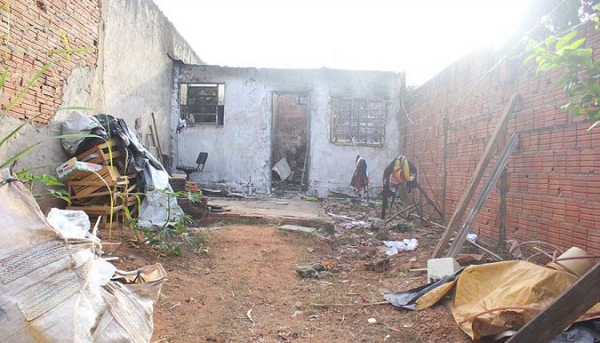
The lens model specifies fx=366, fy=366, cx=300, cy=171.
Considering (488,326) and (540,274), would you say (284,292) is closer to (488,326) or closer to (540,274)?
(488,326)

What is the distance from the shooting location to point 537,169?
12.9 ft

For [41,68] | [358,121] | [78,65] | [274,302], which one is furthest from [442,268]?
[358,121]

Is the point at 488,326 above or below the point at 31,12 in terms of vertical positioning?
below

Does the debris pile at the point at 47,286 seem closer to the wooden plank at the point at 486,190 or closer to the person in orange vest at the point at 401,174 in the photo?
the wooden plank at the point at 486,190

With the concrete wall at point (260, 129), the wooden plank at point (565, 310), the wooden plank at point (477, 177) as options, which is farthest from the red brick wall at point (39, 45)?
the concrete wall at point (260, 129)

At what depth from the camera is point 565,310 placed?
1.40 m

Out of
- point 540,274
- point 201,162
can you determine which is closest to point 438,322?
point 540,274

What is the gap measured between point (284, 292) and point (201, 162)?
7275 millimetres

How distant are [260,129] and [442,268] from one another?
8.03 m

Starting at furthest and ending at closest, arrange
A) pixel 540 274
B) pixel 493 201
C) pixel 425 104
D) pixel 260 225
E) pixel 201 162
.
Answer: pixel 201 162 → pixel 425 104 → pixel 260 225 → pixel 493 201 → pixel 540 274

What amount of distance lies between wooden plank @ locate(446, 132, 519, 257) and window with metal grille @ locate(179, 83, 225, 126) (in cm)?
810

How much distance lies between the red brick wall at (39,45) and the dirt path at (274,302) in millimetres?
2312

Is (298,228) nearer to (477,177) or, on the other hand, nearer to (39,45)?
(477,177)

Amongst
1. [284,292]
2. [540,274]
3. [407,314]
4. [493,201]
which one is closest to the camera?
[540,274]
